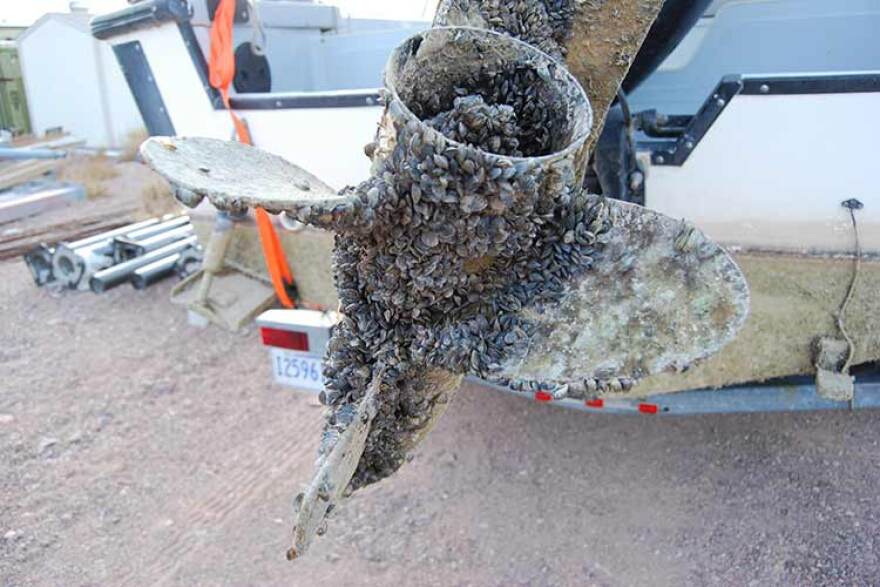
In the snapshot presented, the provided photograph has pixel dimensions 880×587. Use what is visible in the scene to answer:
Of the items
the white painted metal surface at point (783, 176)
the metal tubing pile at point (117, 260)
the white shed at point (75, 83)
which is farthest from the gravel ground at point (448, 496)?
the white shed at point (75, 83)

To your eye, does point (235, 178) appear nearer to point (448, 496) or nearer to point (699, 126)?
point (699, 126)

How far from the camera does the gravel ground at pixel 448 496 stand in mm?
2766

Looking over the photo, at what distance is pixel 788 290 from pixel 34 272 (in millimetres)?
5612

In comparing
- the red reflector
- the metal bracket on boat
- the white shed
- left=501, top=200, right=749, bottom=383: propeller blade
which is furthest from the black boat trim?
the white shed

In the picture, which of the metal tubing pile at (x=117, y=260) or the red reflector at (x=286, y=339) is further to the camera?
the metal tubing pile at (x=117, y=260)

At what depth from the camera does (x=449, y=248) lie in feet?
4.34

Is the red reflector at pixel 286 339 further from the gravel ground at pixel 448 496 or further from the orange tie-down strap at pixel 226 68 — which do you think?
the gravel ground at pixel 448 496

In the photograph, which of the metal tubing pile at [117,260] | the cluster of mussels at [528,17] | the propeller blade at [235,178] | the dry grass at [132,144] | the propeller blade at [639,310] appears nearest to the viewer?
the propeller blade at [235,178]

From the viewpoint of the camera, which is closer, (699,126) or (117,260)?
(699,126)

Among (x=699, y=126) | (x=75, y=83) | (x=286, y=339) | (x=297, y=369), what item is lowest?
(x=75, y=83)

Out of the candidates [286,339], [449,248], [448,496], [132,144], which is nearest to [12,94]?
[132,144]

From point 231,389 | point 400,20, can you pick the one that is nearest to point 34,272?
point 231,389

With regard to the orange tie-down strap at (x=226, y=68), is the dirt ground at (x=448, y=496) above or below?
below

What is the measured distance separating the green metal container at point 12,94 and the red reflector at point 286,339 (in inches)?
460
